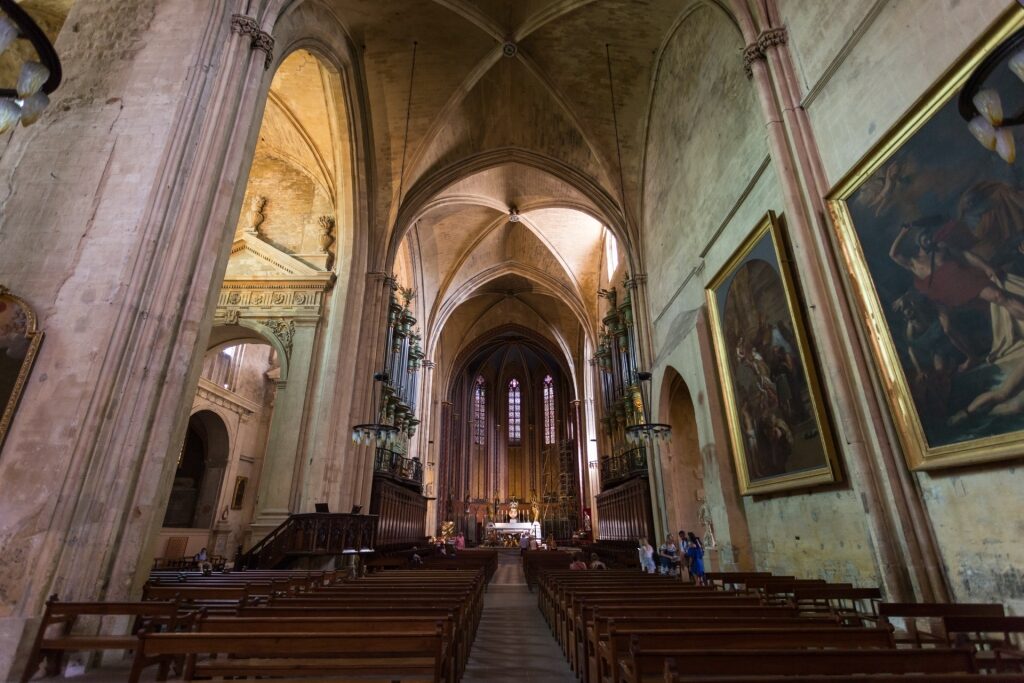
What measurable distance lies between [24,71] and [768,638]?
4894mm

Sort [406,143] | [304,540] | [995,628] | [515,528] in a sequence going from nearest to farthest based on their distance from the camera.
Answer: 1. [995,628]
2. [304,540]
3. [406,143]
4. [515,528]

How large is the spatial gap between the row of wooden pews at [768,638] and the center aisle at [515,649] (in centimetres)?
19

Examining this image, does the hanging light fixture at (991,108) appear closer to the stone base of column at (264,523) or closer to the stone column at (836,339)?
the stone column at (836,339)

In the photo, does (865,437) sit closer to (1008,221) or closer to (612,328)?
(1008,221)

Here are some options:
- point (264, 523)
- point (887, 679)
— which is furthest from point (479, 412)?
point (887, 679)

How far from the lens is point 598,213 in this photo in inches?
576

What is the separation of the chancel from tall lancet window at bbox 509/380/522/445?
878 inches

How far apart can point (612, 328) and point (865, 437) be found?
11351 millimetres

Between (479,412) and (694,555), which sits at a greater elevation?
(479,412)

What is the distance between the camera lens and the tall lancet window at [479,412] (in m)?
Answer: 33.8

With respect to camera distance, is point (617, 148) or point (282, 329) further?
point (617, 148)

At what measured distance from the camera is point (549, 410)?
34.6m

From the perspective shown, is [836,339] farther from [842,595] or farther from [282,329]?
[282,329]

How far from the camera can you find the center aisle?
162 inches
